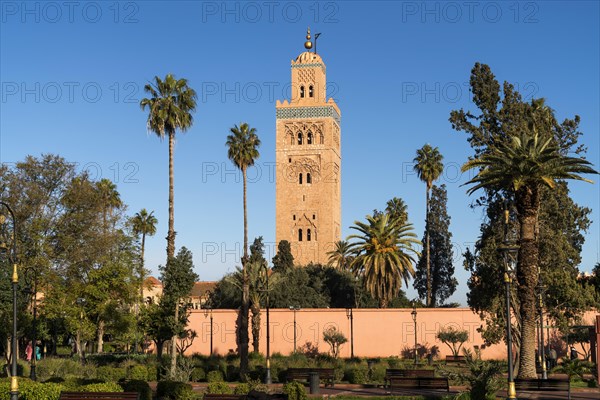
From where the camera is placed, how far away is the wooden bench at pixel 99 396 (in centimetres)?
2022

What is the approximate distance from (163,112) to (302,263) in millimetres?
42634

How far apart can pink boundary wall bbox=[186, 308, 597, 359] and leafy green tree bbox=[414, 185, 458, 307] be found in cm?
2845

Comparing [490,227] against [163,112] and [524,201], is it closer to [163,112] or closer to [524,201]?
[524,201]

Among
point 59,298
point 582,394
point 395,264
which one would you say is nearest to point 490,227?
point 582,394

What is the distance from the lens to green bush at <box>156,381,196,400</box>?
2381cm

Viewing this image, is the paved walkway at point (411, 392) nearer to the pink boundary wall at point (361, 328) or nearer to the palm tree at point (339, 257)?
the pink boundary wall at point (361, 328)

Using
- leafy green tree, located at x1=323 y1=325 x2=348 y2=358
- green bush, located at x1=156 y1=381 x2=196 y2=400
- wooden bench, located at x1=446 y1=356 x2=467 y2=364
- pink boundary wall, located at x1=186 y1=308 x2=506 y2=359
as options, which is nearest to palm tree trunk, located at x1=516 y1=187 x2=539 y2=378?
green bush, located at x1=156 y1=381 x2=196 y2=400

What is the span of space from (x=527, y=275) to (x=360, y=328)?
2254 centimetres

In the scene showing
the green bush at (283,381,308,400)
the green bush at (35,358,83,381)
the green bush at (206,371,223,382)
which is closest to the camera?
the green bush at (283,381,308,400)

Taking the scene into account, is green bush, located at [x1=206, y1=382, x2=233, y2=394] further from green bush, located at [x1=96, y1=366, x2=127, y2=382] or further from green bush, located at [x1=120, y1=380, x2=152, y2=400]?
green bush, located at [x1=96, y1=366, x2=127, y2=382]

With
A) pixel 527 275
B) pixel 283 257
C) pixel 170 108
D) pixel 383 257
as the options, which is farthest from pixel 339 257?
pixel 527 275

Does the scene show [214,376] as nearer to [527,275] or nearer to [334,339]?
[527,275]

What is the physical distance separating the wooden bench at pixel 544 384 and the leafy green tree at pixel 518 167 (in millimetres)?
4470

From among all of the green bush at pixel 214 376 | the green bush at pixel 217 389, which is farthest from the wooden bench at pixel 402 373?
the green bush at pixel 217 389
